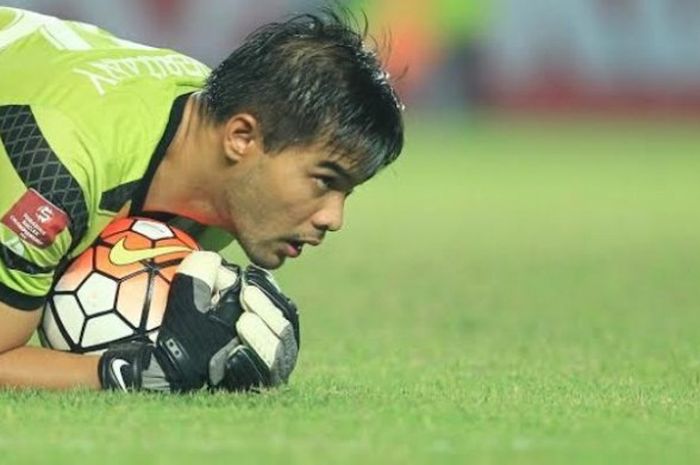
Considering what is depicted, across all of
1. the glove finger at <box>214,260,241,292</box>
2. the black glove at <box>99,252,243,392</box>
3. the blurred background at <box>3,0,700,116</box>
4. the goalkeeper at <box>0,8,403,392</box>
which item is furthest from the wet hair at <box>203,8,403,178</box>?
the blurred background at <box>3,0,700,116</box>

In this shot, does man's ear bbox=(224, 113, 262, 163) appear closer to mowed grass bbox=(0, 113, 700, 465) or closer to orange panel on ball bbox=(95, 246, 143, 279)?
orange panel on ball bbox=(95, 246, 143, 279)

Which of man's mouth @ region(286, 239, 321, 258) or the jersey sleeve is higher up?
the jersey sleeve

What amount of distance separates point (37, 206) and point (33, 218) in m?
0.04

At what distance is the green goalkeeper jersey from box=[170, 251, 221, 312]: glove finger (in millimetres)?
281

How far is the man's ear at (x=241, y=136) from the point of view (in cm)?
636

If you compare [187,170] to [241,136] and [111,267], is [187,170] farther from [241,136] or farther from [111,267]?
[111,267]

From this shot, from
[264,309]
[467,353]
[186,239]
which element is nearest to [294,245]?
[264,309]

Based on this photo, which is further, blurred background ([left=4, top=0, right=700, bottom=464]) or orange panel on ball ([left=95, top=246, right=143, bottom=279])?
orange panel on ball ([left=95, top=246, right=143, bottom=279])

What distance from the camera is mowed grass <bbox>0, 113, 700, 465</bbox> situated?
526 cm

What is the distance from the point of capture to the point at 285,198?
6305 mm

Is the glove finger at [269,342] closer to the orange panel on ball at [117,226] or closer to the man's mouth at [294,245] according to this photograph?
the man's mouth at [294,245]

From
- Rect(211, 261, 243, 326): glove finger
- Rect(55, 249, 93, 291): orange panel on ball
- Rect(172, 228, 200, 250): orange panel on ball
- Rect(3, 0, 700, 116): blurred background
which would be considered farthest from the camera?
Rect(3, 0, 700, 116): blurred background

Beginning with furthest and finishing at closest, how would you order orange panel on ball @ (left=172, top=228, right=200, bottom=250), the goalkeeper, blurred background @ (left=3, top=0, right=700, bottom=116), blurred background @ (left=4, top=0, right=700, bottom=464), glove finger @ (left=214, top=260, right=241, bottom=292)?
blurred background @ (left=3, top=0, right=700, bottom=116) < orange panel on ball @ (left=172, top=228, right=200, bottom=250) < glove finger @ (left=214, top=260, right=241, bottom=292) < the goalkeeper < blurred background @ (left=4, top=0, right=700, bottom=464)

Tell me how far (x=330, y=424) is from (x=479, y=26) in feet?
59.5
